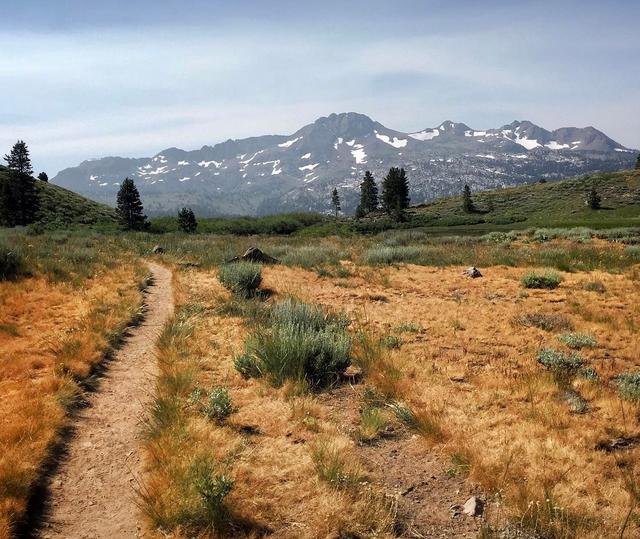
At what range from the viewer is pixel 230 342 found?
33.6ft

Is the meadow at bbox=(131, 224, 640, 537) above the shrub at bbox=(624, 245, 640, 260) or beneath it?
above

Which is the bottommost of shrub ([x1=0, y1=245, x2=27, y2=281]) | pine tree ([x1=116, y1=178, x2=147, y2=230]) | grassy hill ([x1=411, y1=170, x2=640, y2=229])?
grassy hill ([x1=411, y1=170, x2=640, y2=229])

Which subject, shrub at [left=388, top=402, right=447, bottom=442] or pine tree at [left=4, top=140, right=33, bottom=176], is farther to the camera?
pine tree at [left=4, top=140, right=33, bottom=176]

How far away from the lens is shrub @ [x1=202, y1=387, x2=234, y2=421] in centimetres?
648

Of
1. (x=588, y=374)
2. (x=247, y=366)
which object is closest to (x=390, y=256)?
(x=588, y=374)

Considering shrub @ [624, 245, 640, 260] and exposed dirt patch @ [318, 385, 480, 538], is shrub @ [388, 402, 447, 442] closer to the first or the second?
exposed dirt patch @ [318, 385, 480, 538]

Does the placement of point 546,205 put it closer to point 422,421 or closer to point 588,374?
point 588,374

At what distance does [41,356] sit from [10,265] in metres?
10.4

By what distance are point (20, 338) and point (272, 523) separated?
8.43 metres

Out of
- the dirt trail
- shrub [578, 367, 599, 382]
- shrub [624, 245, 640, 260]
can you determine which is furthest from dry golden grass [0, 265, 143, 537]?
shrub [624, 245, 640, 260]

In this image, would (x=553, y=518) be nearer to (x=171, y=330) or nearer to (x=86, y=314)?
(x=171, y=330)

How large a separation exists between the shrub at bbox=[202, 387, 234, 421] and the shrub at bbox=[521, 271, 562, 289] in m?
13.3

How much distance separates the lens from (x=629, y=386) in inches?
279

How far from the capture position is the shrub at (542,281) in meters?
16.2
